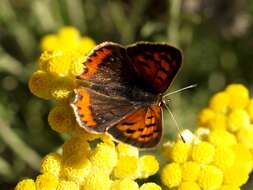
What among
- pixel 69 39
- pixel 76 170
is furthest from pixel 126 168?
pixel 69 39

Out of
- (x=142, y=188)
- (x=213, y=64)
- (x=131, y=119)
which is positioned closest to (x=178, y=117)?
(x=213, y=64)

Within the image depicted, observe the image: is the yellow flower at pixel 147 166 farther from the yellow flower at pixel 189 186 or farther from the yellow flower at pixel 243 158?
the yellow flower at pixel 243 158

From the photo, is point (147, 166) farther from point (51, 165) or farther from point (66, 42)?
point (66, 42)

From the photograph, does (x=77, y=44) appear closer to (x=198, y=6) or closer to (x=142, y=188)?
(x=198, y=6)

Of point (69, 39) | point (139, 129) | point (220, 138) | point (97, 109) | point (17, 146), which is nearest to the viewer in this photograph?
point (139, 129)

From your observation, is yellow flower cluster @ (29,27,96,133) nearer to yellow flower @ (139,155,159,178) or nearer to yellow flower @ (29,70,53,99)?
yellow flower @ (29,70,53,99)

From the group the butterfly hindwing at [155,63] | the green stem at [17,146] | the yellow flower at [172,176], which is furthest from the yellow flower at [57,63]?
the green stem at [17,146]

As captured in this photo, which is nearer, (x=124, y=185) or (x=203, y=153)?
(x=124, y=185)
